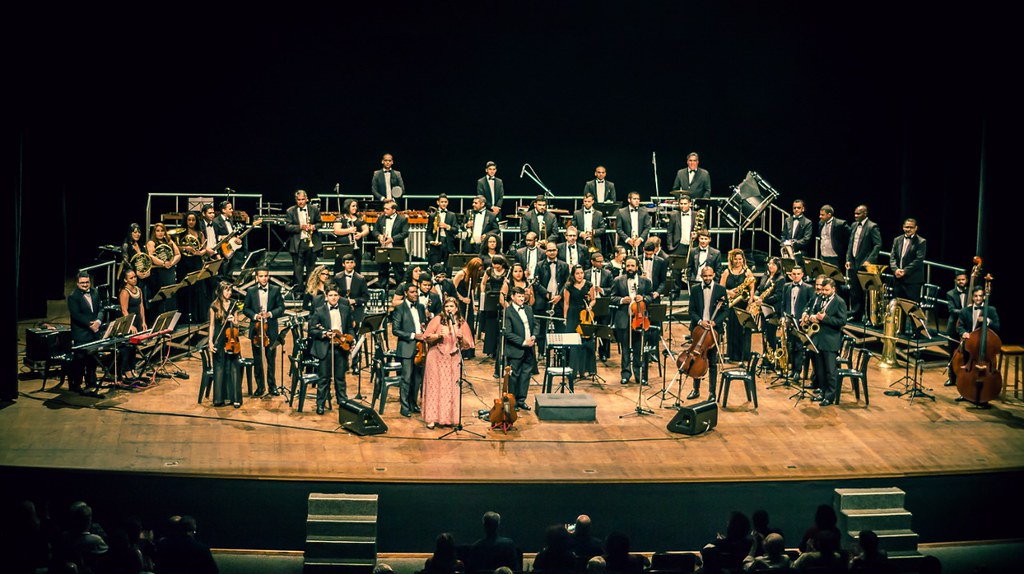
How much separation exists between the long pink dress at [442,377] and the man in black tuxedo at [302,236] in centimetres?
398

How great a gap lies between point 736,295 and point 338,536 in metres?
6.26

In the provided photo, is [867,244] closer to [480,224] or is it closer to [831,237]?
[831,237]

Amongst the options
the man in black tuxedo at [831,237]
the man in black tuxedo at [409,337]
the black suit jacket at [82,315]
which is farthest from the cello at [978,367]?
the black suit jacket at [82,315]

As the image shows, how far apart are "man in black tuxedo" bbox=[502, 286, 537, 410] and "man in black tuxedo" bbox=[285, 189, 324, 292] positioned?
3971mm

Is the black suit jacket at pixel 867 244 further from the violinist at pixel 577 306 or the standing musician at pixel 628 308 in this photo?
the violinist at pixel 577 306

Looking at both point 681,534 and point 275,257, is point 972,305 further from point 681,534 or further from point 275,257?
point 275,257

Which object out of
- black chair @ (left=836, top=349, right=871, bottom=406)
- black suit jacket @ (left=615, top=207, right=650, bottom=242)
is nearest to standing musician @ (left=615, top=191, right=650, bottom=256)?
black suit jacket @ (left=615, top=207, right=650, bottom=242)

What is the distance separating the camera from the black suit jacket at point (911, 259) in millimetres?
15648

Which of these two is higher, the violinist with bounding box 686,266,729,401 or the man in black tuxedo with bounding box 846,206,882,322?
the man in black tuxedo with bounding box 846,206,882,322

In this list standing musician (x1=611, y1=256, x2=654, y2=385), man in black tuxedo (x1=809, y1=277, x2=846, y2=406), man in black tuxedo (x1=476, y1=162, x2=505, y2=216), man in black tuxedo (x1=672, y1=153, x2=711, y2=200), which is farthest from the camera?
man in black tuxedo (x1=672, y1=153, x2=711, y2=200)

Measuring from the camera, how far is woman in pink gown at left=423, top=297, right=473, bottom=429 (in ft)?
42.8

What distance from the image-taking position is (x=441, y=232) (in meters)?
16.8

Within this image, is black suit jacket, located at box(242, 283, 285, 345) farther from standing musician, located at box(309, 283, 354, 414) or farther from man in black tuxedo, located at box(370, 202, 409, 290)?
man in black tuxedo, located at box(370, 202, 409, 290)

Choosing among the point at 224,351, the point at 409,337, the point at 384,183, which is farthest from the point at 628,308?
the point at 224,351
